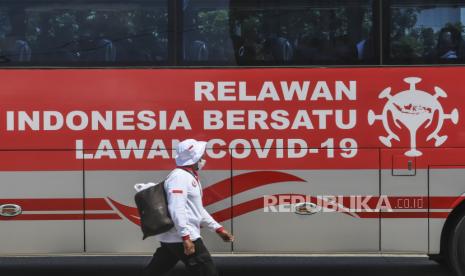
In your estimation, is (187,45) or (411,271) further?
(411,271)

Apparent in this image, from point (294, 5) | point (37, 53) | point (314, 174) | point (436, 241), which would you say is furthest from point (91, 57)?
point (436, 241)

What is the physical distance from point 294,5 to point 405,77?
1278mm

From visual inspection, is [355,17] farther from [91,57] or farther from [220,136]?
[91,57]

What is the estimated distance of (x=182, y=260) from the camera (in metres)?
5.54

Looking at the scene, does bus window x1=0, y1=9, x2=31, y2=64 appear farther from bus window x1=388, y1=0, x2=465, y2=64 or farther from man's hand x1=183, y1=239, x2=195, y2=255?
bus window x1=388, y1=0, x2=465, y2=64

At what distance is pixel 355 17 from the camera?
6.84 m

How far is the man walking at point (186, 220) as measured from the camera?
538 cm

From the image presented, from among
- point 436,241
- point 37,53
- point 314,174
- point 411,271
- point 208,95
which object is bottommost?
point 411,271

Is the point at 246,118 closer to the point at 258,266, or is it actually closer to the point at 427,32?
the point at 427,32

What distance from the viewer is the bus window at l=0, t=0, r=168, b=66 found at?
6824 millimetres

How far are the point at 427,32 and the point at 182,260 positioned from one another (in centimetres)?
331

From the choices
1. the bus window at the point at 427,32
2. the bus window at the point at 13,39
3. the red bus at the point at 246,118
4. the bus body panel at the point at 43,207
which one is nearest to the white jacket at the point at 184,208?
the red bus at the point at 246,118

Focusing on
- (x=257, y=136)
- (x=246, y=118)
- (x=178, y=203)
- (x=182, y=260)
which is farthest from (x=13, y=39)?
(x=182, y=260)

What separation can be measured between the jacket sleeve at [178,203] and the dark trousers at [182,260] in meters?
0.20
